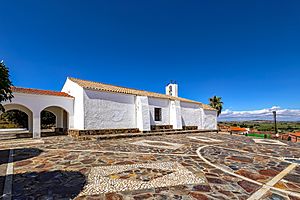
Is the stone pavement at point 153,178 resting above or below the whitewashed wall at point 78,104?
below

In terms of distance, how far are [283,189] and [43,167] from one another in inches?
248

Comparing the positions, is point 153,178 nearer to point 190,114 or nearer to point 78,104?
point 78,104

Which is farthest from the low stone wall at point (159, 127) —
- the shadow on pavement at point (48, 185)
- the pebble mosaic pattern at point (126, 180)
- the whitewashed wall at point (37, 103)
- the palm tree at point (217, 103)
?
the palm tree at point (217, 103)

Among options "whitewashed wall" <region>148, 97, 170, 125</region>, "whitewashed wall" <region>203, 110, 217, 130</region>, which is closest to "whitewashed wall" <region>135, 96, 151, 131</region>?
"whitewashed wall" <region>148, 97, 170, 125</region>

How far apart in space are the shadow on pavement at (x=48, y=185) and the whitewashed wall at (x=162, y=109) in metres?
11.8

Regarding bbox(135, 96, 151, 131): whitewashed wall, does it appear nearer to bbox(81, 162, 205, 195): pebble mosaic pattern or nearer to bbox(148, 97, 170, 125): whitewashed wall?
bbox(148, 97, 170, 125): whitewashed wall

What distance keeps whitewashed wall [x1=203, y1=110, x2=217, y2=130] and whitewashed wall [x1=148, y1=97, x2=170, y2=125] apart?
19.8 ft

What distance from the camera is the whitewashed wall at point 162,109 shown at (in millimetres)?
16000

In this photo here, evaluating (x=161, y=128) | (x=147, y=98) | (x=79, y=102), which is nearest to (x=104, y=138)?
(x=79, y=102)

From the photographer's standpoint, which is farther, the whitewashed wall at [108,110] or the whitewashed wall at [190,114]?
the whitewashed wall at [190,114]

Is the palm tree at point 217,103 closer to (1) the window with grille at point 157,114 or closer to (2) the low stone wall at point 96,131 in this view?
(1) the window with grille at point 157,114

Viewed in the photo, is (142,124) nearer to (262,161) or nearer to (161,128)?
(161,128)

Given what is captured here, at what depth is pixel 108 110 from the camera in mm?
13562

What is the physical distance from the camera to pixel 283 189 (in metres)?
3.53
